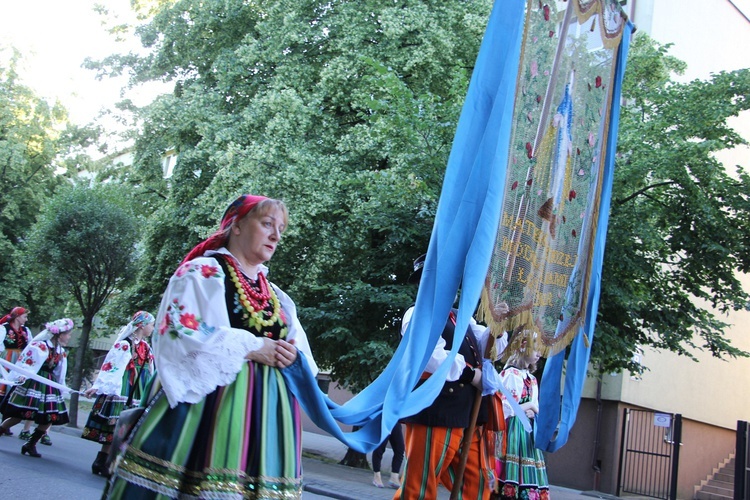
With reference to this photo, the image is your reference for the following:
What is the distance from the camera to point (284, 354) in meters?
3.68

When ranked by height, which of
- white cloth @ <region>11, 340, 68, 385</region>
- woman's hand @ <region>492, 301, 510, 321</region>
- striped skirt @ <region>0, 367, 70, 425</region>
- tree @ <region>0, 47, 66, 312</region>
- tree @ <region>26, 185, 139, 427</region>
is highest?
tree @ <region>0, 47, 66, 312</region>

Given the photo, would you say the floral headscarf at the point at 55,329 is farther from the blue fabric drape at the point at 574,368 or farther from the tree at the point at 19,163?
the tree at the point at 19,163

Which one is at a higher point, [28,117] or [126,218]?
[28,117]

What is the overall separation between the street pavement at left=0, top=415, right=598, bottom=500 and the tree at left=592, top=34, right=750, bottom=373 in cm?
391

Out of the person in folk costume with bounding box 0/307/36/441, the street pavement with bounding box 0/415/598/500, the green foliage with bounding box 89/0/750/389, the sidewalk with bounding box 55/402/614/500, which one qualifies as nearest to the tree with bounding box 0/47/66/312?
the sidewalk with bounding box 55/402/614/500

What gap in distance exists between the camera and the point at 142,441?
11.1ft

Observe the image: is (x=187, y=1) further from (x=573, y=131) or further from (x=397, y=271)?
(x=573, y=131)

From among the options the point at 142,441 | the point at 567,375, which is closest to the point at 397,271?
the point at 567,375

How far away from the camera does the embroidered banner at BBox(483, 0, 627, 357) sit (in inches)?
192

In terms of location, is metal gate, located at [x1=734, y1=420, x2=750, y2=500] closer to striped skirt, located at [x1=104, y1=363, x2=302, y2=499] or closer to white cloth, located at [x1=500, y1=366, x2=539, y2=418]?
white cloth, located at [x1=500, y1=366, x2=539, y2=418]

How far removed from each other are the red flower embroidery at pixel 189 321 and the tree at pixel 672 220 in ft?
31.5

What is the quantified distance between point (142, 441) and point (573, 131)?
12.0ft

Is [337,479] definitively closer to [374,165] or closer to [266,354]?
[374,165]

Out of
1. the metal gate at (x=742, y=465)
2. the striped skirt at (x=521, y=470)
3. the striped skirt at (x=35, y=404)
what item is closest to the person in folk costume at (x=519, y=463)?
the striped skirt at (x=521, y=470)
